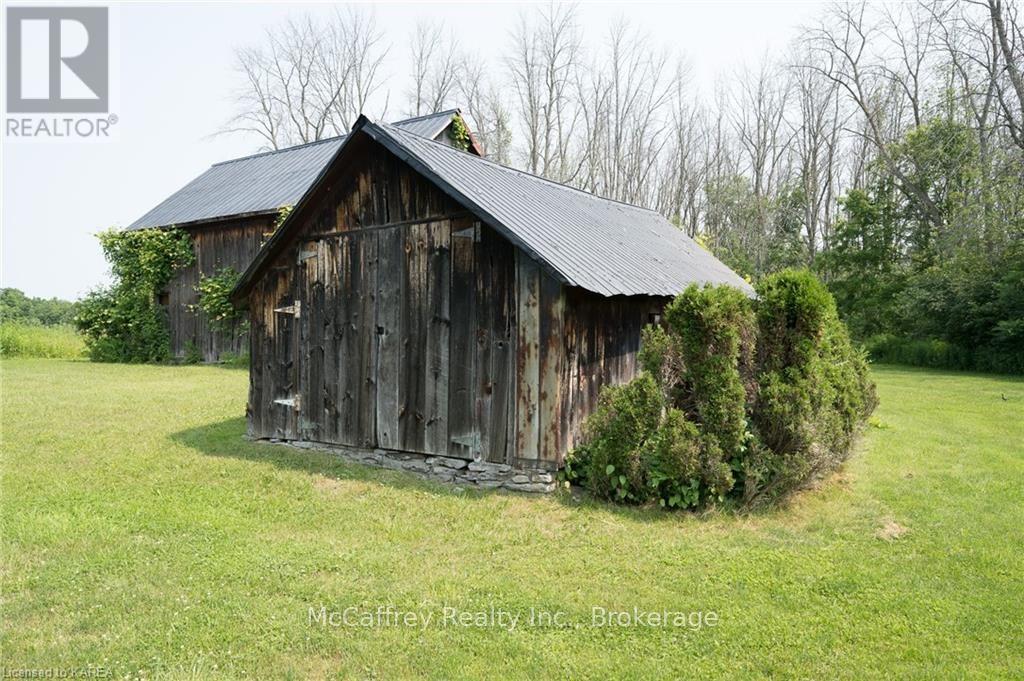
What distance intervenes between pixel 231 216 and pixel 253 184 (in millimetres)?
2550

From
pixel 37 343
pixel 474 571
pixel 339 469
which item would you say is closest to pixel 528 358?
pixel 474 571

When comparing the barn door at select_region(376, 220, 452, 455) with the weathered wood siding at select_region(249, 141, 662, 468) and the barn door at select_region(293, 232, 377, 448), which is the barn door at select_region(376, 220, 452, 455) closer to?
the weathered wood siding at select_region(249, 141, 662, 468)

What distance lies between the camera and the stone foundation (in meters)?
6.90

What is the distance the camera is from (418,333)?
782cm

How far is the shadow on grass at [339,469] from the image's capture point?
638cm

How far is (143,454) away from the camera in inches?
336

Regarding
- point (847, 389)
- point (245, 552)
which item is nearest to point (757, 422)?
point (847, 389)

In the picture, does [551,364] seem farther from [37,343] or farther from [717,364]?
[37,343]

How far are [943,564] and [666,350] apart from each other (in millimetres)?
2982

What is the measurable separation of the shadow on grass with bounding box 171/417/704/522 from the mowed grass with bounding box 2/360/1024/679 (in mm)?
47

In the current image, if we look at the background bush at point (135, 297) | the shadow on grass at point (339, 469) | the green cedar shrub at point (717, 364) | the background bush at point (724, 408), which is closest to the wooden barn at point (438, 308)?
the shadow on grass at point (339, 469)

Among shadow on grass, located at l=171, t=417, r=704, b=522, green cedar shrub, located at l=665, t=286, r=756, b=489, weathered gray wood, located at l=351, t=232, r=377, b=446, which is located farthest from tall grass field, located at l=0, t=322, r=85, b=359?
green cedar shrub, located at l=665, t=286, r=756, b=489

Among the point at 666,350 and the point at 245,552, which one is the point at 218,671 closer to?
the point at 245,552

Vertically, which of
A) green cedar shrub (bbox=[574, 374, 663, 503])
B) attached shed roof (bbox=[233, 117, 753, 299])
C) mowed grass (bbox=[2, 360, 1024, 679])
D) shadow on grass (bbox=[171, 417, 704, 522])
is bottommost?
mowed grass (bbox=[2, 360, 1024, 679])
